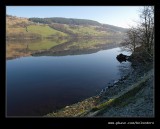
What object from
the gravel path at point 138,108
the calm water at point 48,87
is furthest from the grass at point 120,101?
the calm water at point 48,87

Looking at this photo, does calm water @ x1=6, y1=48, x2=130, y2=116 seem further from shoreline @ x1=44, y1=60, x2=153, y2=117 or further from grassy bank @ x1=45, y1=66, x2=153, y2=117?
grassy bank @ x1=45, y1=66, x2=153, y2=117

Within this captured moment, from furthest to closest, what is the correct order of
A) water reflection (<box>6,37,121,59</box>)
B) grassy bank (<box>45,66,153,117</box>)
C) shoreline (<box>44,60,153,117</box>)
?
1. water reflection (<box>6,37,121,59</box>)
2. shoreline (<box>44,60,153,117</box>)
3. grassy bank (<box>45,66,153,117</box>)

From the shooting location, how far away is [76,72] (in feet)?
158

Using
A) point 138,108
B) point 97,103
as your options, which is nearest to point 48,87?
point 97,103

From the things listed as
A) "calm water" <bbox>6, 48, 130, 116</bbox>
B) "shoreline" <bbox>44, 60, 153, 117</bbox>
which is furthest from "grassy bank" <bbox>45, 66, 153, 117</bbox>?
"calm water" <bbox>6, 48, 130, 116</bbox>

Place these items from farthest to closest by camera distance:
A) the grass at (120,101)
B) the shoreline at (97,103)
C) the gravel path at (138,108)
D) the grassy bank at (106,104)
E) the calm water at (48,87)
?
the calm water at (48,87)
the shoreline at (97,103)
the grassy bank at (106,104)
the grass at (120,101)
the gravel path at (138,108)

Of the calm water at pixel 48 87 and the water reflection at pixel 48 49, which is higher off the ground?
the water reflection at pixel 48 49

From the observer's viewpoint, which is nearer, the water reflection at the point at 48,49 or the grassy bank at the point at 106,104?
the grassy bank at the point at 106,104

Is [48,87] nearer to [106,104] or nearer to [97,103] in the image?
[97,103]

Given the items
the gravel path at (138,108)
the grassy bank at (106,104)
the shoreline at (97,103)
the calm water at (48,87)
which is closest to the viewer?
the gravel path at (138,108)

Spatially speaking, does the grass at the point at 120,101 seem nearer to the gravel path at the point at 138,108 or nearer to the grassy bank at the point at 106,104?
the grassy bank at the point at 106,104
